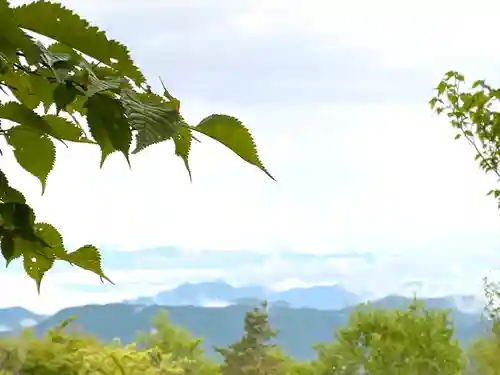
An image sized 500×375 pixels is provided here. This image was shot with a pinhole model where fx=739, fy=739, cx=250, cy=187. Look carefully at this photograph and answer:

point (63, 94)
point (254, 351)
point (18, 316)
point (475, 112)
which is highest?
point (475, 112)

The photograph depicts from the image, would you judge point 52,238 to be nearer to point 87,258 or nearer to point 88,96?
point 87,258

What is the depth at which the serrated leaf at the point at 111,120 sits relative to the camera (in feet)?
0.66

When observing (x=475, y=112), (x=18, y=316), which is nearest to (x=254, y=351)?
(x=18, y=316)

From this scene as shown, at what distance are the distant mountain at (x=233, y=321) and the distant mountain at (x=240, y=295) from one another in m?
0.03

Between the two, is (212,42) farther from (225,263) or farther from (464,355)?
(464,355)

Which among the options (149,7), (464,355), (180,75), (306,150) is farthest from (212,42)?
(464,355)

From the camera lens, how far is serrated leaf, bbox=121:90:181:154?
0.58 feet

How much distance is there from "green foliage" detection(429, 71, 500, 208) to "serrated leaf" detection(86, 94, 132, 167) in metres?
1.69

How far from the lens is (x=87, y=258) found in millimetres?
297

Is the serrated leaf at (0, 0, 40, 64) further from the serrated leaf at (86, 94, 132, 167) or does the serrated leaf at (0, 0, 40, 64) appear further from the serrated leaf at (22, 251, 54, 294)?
the serrated leaf at (22, 251, 54, 294)

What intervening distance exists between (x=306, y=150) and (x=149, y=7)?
0.79 m

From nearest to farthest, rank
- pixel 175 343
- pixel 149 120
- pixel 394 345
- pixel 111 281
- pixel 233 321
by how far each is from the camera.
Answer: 1. pixel 149 120
2. pixel 111 281
3. pixel 394 345
4. pixel 175 343
5. pixel 233 321

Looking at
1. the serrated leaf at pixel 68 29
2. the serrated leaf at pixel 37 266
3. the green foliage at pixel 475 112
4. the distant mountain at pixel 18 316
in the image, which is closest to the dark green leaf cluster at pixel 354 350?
the distant mountain at pixel 18 316

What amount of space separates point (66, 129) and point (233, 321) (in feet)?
8.02
